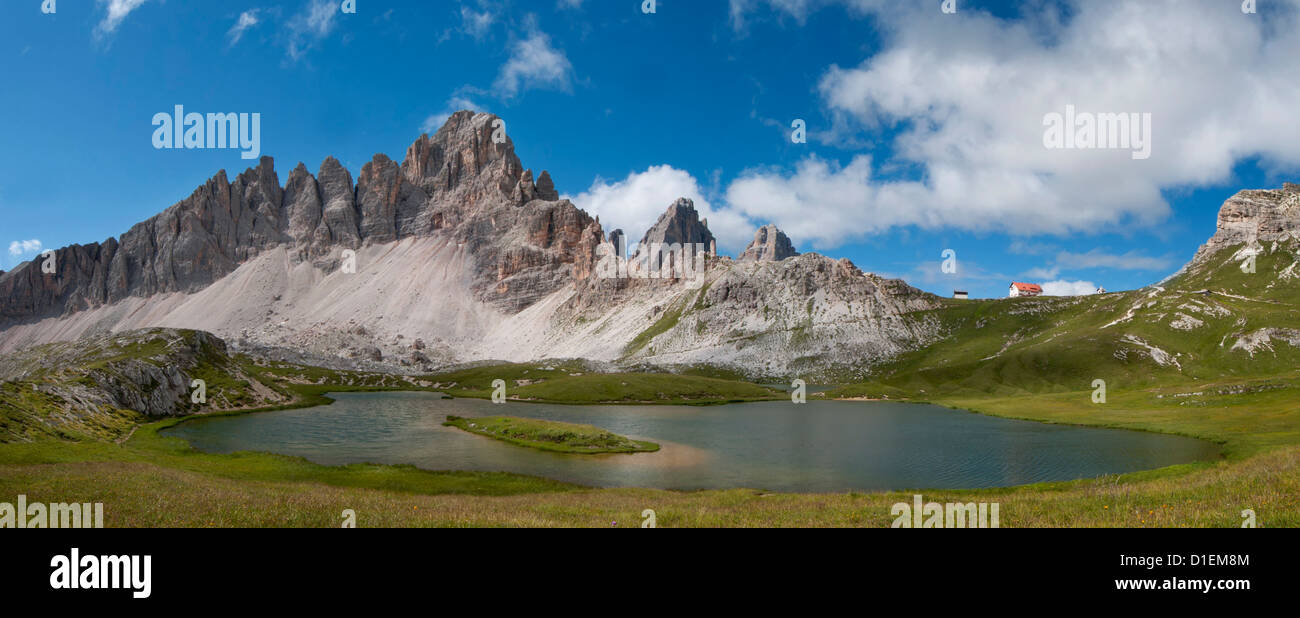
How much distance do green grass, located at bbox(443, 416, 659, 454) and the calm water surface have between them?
8.21ft

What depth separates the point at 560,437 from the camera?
7612 cm

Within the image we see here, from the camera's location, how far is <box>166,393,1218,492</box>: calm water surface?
54.4 m

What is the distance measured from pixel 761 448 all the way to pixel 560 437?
84.8 ft

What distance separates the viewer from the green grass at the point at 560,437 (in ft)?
234

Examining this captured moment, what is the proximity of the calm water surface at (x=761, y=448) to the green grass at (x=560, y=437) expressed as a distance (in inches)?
98.5

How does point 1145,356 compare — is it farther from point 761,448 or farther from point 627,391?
point 761,448

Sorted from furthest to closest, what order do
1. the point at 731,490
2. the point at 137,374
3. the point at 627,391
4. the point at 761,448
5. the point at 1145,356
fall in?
the point at 1145,356 → the point at 627,391 → the point at 137,374 → the point at 761,448 → the point at 731,490

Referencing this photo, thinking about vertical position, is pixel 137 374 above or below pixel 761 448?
above
